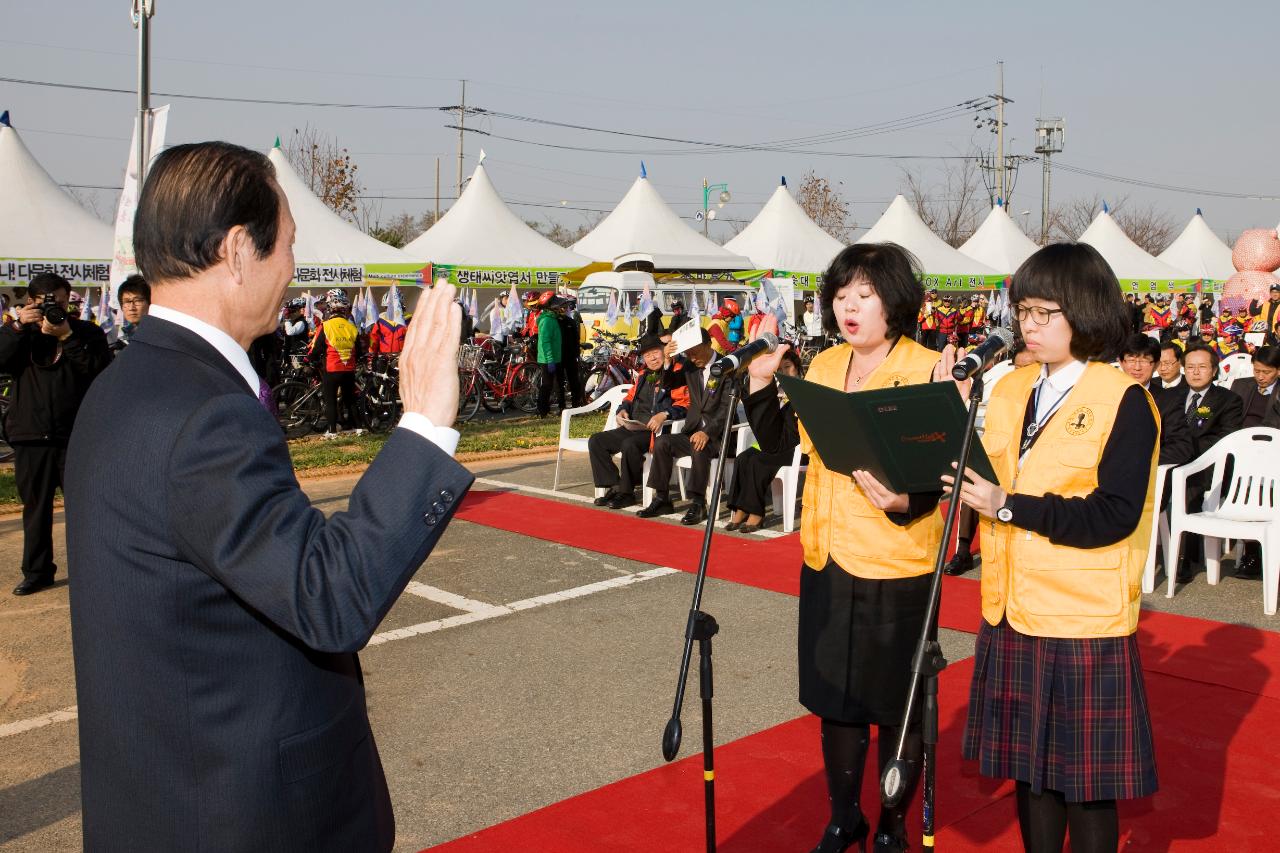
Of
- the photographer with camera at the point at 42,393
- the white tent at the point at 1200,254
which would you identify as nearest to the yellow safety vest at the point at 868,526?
the photographer with camera at the point at 42,393

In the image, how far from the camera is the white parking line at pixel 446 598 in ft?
21.2

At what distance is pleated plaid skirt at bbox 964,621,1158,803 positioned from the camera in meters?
2.78

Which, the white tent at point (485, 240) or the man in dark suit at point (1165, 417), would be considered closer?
the man in dark suit at point (1165, 417)

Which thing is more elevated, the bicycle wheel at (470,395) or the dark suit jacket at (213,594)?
the dark suit jacket at (213,594)

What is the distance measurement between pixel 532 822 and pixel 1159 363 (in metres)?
5.84

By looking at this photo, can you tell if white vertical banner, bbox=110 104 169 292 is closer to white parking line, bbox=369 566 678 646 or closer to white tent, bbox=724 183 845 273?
white parking line, bbox=369 566 678 646

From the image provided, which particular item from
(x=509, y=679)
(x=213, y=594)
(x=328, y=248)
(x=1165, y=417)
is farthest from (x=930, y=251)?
(x=213, y=594)

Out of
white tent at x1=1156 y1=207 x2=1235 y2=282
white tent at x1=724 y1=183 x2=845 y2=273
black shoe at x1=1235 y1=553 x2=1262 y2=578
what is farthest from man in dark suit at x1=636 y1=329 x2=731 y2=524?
white tent at x1=1156 y1=207 x2=1235 y2=282

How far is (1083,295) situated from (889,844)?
5.58 ft

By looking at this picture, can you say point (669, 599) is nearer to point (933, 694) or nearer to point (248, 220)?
point (933, 694)

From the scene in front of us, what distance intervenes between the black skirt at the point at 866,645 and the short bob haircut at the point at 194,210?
2.20m

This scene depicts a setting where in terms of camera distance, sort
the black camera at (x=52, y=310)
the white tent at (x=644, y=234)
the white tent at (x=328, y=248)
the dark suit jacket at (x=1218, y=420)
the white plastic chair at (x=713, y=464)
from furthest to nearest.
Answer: the white tent at (x=644, y=234) < the white tent at (x=328, y=248) < the white plastic chair at (x=713, y=464) < the dark suit jacket at (x=1218, y=420) < the black camera at (x=52, y=310)

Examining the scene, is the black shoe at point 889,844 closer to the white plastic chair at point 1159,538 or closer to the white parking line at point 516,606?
the white parking line at point 516,606

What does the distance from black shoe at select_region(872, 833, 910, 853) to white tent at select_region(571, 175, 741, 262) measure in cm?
2632
